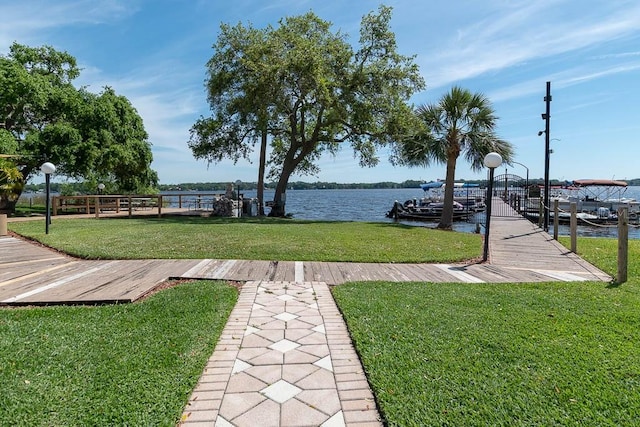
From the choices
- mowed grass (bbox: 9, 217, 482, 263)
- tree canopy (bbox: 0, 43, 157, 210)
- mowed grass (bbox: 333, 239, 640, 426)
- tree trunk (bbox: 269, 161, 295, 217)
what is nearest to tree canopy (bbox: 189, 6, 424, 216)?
tree trunk (bbox: 269, 161, 295, 217)

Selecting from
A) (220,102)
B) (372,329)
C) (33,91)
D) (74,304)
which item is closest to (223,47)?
(220,102)

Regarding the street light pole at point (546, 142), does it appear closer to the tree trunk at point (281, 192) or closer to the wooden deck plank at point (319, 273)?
the wooden deck plank at point (319, 273)

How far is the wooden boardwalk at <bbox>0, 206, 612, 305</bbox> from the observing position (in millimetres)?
4623

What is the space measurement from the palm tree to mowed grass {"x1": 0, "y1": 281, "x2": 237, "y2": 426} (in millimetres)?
11607

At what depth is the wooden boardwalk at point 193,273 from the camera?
4623 millimetres

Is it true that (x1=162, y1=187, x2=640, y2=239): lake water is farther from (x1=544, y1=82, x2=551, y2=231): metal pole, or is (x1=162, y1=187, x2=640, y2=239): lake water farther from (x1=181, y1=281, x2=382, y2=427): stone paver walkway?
(x1=181, y1=281, x2=382, y2=427): stone paver walkway

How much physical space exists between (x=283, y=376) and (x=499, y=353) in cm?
163

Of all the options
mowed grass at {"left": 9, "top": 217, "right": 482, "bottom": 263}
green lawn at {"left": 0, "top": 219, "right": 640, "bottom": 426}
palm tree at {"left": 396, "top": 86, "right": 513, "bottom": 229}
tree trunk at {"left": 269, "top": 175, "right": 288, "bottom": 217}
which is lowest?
green lawn at {"left": 0, "top": 219, "right": 640, "bottom": 426}

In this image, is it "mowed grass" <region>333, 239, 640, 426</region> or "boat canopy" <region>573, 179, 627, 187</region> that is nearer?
"mowed grass" <region>333, 239, 640, 426</region>

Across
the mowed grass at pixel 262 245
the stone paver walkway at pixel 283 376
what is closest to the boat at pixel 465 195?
the mowed grass at pixel 262 245

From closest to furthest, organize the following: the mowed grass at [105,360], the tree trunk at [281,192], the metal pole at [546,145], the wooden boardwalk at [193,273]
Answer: the mowed grass at [105,360] → the wooden boardwalk at [193,273] → the metal pole at [546,145] → the tree trunk at [281,192]

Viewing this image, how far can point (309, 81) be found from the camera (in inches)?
610

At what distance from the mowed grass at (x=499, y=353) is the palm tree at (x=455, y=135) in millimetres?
9634

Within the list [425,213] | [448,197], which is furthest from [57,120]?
[425,213]
